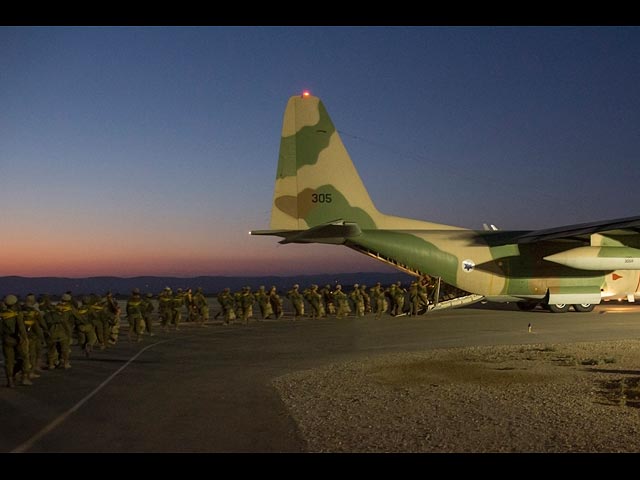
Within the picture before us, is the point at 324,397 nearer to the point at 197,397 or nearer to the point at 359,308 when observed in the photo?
the point at 197,397

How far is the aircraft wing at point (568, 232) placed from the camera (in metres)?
20.4

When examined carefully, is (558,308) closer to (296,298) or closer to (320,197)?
(296,298)

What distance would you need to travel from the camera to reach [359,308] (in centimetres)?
2533

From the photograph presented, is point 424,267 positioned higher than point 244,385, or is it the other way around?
point 424,267

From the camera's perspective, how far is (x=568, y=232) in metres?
21.9

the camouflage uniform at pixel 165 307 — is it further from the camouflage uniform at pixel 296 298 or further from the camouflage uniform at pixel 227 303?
the camouflage uniform at pixel 296 298

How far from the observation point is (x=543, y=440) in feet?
21.8

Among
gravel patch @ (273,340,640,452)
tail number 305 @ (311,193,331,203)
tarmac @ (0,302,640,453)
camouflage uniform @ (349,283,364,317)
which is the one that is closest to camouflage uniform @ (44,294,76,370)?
tarmac @ (0,302,640,453)

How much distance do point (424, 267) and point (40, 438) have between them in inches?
687

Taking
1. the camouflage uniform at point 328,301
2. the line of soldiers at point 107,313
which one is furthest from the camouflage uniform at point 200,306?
the camouflage uniform at point 328,301
